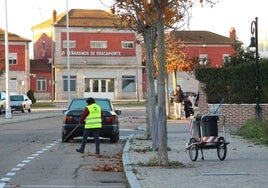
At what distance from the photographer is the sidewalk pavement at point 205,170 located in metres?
12.2

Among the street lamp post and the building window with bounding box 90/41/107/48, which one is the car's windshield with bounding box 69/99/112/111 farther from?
the building window with bounding box 90/41/107/48

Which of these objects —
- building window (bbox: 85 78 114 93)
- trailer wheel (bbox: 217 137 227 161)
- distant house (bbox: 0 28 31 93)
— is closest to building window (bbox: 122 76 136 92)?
building window (bbox: 85 78 114 93)

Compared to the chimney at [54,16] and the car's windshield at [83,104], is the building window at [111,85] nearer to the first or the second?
the chimney at [54,16]

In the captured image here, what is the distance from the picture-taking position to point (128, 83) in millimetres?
86625

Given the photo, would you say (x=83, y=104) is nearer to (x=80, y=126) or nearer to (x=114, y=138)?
(x=80, y=126)

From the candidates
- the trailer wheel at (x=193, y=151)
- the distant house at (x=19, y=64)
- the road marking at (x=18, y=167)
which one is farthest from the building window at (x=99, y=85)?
the trailer wheel at (x=193, y=151)

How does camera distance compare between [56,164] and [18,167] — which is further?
[56,164]

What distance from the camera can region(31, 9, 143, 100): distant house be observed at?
84062 mm

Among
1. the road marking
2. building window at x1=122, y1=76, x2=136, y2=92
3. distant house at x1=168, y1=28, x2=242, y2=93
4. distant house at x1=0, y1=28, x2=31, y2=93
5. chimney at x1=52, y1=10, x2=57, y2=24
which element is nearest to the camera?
the road marking

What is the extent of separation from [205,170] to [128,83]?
72452mm

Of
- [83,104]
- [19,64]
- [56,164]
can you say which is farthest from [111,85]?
[56,164]

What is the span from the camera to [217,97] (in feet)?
105

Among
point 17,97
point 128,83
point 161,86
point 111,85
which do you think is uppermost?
point 128,83

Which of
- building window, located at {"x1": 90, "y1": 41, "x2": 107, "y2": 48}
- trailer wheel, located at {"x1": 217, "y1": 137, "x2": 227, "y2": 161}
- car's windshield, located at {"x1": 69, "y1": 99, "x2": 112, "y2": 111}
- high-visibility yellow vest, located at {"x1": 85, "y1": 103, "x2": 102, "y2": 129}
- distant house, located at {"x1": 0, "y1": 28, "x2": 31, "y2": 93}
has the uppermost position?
building window, located at {"x1": 90, "y1": 41, "x2": 107, "y2": 48}
